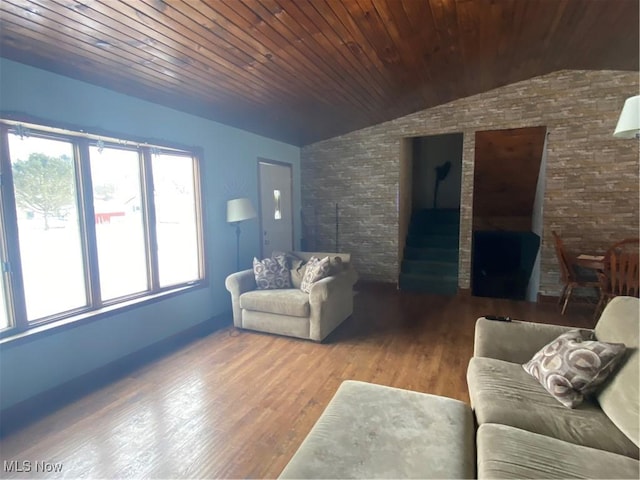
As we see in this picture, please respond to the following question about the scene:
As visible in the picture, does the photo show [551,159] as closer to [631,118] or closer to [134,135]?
[631,118]

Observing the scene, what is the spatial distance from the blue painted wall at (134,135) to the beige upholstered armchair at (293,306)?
0.53 m

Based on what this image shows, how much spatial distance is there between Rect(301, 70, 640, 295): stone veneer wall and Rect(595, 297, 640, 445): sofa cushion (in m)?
3.03

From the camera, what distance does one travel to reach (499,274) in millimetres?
6184

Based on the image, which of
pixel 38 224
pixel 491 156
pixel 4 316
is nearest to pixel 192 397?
pixel 4 316

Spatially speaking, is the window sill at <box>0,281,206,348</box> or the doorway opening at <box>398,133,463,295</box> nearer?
the window sill at <box>0,281,206,348</box>

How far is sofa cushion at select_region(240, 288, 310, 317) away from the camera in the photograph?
334 centimetres

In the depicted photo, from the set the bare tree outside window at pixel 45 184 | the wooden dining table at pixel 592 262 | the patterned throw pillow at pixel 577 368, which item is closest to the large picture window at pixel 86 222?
the bare tree outside window at pixel 45 184

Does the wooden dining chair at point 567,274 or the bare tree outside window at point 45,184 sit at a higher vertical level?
the bare tree outside window at point 45,184

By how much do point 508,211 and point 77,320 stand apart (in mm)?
6460

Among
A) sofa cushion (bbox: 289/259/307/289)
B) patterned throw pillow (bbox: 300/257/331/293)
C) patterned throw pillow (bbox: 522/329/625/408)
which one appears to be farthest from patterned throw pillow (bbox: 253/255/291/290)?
patterned throw pillow (bbox: 522/329/625/408)

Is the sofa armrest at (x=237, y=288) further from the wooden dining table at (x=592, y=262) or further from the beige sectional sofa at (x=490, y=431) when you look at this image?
the wooden dining table at (x=592, y=262)

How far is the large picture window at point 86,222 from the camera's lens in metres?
2.30

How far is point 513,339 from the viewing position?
2.12 m

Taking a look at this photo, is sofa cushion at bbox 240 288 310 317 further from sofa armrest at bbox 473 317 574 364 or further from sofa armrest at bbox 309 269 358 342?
sofa armrest at bbox 473 317 574 364
